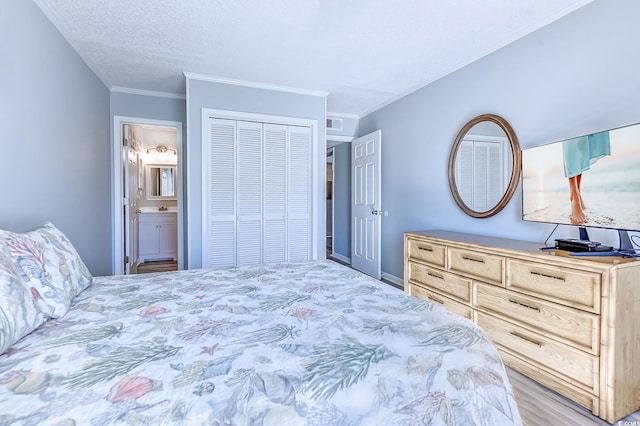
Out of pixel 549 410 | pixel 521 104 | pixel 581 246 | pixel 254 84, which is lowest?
pixel 549 410

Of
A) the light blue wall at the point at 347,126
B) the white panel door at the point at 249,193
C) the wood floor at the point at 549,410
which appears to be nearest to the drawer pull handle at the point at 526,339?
the wood floor at the point at 549,410

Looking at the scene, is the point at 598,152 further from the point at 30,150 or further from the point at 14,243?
the point at 30,150

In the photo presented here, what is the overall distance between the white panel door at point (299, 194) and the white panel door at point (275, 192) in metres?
0.06

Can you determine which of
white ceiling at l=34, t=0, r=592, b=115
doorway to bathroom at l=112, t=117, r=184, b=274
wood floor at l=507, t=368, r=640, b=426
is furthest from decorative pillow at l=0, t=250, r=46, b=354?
doorway to bathroom at l=112, t=117, r=184, b=274

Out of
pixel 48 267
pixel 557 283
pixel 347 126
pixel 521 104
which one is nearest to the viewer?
pixel 48 267

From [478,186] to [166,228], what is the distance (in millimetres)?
5137

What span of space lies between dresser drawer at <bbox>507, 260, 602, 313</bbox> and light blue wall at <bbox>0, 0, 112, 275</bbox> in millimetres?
3071

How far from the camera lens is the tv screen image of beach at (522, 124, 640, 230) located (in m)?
1.65

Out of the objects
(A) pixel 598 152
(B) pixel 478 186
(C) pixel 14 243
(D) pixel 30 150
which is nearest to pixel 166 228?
Result: (D) pixel 30 150

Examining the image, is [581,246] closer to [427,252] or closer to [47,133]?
[427,252]

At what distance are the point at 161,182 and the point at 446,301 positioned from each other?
5522mm

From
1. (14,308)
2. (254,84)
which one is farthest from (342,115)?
(14,308)

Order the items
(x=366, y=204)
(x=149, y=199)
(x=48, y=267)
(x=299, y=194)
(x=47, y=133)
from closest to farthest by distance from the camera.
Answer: (x=48, y=267) → (x=47, y=133) → (x=299, y=194) → (x=366, y=204) → (x=149, y=199)

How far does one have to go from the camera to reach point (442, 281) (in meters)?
2.62
